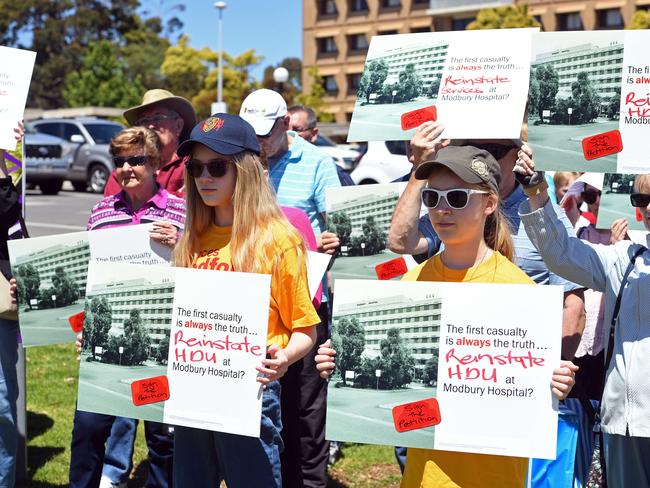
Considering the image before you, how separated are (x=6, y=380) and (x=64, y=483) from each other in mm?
1442

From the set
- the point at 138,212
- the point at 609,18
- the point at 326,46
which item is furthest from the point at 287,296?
the point at 326,46

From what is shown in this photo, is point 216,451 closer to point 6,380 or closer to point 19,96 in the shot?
point 6,380

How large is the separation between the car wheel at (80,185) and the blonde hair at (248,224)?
24.6m

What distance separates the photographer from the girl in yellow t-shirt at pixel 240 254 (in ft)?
12.2

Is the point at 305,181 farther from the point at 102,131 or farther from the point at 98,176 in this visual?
the point at 102,131

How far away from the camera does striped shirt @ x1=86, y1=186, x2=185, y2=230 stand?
4.80 metres

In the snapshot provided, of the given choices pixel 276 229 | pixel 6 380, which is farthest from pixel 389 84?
pixel 6 380

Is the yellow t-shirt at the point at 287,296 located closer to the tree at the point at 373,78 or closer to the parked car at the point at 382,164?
the tree at the point at 373,78

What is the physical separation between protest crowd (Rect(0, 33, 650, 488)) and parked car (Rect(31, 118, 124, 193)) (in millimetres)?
21805

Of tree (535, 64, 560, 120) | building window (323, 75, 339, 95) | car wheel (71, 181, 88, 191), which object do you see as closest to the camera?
tree (535, 64, 560, 120)

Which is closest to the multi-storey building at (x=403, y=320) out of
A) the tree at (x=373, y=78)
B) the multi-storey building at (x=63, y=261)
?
the tree at (x=373, y=78)

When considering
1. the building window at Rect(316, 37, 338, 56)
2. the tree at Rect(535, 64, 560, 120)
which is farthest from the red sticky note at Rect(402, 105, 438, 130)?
the building window at Rect(316, 37, 338, 56)

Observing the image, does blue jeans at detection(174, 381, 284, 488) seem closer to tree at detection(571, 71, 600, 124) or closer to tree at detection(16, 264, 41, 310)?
tree at detection(16, 264, 41, 310)

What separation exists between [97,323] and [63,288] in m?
0.71
